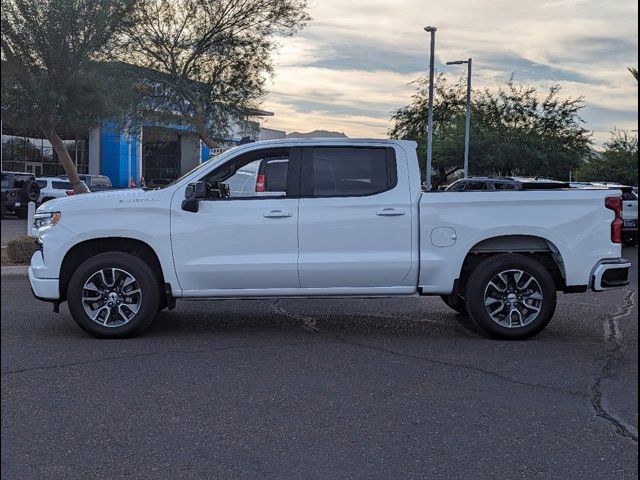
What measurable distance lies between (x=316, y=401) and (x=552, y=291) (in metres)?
3.18

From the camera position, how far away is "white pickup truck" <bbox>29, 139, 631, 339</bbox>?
734 cm

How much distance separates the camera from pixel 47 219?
295 inches

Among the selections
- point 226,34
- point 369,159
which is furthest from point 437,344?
point 226,34

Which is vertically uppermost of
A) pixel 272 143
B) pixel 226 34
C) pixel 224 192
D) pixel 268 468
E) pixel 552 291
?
pixel 226 34

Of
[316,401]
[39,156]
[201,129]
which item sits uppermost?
[201,129]

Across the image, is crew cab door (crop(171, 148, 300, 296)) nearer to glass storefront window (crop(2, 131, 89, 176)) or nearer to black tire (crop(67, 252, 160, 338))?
black tire (crop(67, 252, 160, 338))

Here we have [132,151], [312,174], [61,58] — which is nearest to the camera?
[312,174]

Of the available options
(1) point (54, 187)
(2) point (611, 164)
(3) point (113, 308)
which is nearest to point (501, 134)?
(2) point (611, 164)

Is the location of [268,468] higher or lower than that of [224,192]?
lower

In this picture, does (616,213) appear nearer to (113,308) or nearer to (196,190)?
(196,190)

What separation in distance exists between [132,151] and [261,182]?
42.9 meters

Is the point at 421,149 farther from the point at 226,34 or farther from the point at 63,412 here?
the point at 63,412

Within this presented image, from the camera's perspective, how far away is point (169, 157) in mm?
46656

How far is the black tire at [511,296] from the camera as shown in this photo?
24.4ft
